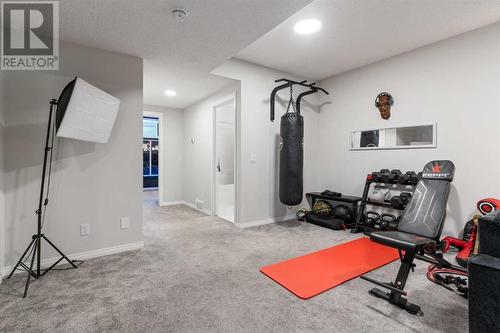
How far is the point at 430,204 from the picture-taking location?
108 inches

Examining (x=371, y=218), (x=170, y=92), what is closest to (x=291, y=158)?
(x=371, y=218)

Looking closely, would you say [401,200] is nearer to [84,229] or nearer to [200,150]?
[200,150]

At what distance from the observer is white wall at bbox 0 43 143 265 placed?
2.45 meters

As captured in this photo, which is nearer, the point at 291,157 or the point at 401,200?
the point at 401,200

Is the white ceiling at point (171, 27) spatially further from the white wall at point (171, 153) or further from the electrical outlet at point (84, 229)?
the white wall at point (171, 153)

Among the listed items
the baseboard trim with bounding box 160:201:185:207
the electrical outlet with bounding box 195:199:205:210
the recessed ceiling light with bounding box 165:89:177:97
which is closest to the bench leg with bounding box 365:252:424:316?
the electrical outlet with bounding box 195:199:205:210

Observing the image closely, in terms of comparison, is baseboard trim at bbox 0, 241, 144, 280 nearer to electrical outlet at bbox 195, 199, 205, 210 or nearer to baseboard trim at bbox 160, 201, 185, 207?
electrical outlet at bbox 195, 199, 205, 210

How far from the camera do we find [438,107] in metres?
3.46

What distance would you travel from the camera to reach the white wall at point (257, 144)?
161 inches

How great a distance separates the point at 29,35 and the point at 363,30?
3701 mm

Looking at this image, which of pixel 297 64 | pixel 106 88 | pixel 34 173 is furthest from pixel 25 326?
pixel 297 64

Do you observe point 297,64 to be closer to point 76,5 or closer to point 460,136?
point 460,136

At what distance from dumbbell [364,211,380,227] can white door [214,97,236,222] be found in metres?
2.42

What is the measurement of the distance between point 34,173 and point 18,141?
1.12 feet
